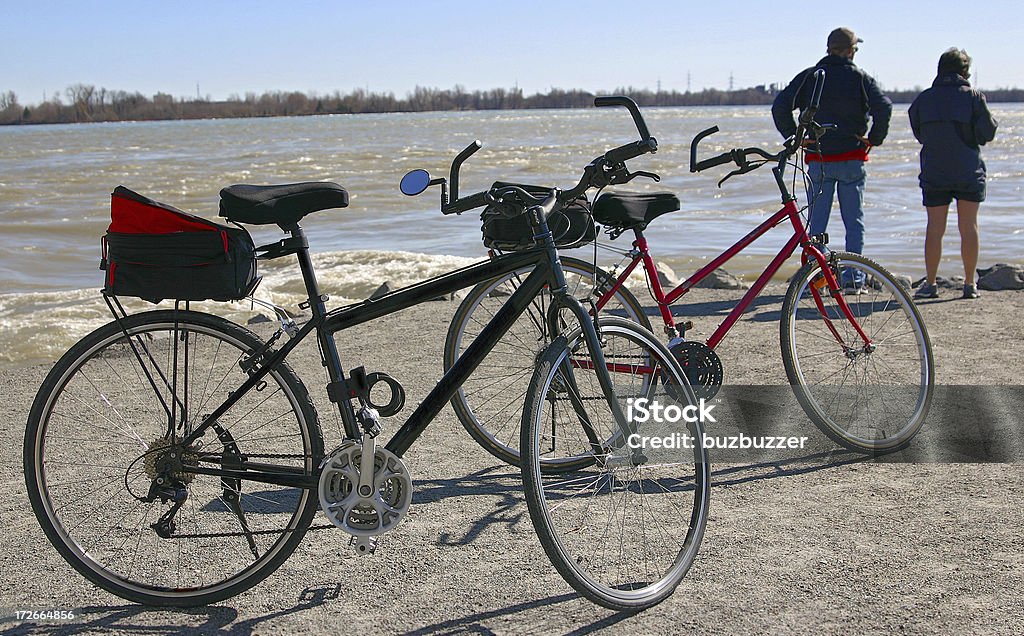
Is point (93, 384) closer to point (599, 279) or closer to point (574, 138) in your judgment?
point (599, 279)

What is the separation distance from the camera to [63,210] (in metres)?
23.8

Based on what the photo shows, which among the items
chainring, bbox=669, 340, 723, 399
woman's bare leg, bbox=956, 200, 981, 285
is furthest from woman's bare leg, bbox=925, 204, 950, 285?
chainring, bbox=669, 340, 723, 399

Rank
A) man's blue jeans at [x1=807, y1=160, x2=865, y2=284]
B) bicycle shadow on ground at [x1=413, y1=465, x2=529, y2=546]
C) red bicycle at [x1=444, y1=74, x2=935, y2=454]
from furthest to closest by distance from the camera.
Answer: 1. man's blue jeans at [x1=807, y1=160, x2=865, y2=284]
2. red bicycle at [x1=444, y1=74, x2=935, y2=454]
3. bicycle shadow on ground at [x1=413, y1=465, x2=529, y2=546]

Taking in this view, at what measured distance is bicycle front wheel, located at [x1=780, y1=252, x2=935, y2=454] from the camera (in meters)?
4.89

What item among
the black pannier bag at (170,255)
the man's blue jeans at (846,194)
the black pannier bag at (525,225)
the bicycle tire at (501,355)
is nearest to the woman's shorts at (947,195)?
the man's blue jeans at (846,194)

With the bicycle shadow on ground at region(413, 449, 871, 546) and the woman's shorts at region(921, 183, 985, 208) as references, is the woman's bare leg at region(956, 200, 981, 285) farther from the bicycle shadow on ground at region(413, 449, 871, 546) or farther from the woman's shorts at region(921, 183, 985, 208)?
the bicycle shadow on ground at region(413, 449, 871, 546)

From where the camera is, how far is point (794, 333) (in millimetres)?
4930

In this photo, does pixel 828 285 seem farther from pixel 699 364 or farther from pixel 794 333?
pixel 699 364

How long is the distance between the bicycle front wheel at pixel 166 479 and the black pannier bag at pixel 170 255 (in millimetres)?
158

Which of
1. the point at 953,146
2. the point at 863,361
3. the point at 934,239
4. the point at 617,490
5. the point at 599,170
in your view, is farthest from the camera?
the point at 934,239

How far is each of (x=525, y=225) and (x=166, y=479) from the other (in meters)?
1.40

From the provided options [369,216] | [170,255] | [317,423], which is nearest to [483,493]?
[317,423]

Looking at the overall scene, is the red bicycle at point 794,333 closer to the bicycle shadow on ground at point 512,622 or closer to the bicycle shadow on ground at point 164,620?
the bicycle shadow on ground at point 512,622

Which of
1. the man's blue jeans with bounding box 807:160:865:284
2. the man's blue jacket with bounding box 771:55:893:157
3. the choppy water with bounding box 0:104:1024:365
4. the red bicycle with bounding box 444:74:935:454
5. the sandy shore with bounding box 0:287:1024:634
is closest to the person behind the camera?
the sandy shore with bounding box 0:287:1024:634
